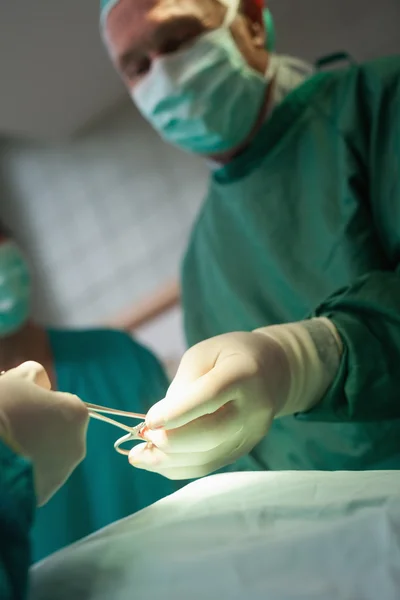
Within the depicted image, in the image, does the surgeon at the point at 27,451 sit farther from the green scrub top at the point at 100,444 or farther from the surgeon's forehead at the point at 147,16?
the surgeon's forehead at the point at 147,16

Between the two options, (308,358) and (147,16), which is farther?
(147,16)

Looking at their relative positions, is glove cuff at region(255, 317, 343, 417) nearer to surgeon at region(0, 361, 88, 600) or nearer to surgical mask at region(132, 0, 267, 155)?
surgeon at region(0, 361, 88, 600)

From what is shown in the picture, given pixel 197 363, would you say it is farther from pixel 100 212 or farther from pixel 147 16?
pixel 100 212

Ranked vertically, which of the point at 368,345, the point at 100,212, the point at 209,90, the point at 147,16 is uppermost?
the point at 147,16

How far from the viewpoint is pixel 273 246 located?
95 centimetres

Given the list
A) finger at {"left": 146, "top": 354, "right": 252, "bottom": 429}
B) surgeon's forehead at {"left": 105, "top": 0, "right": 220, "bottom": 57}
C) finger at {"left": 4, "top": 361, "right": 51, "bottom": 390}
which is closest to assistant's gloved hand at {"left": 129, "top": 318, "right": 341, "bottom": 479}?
finger at {"left": 146, "top": 354, "right": 252, "bottom": 429}

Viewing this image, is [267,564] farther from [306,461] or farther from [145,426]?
[306,461]

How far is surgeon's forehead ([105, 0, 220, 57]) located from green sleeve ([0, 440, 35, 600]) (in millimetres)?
750

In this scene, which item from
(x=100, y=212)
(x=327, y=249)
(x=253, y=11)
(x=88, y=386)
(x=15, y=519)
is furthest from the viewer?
(x=100, y=212)

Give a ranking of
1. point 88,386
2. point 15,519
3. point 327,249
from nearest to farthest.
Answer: point 15,519 → point 327,249 → point 88,386

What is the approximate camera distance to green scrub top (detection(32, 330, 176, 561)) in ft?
3.49

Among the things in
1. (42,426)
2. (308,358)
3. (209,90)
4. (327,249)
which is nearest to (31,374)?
(42,426)

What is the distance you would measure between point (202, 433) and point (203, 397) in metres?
0.04

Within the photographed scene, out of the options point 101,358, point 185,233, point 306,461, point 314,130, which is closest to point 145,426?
point 306,461
